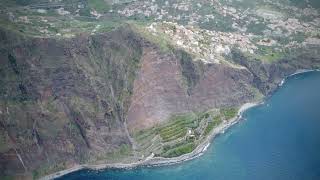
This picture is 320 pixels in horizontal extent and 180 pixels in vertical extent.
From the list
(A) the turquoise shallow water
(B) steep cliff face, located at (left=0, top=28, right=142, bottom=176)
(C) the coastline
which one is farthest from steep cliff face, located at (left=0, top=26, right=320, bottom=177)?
(A) the turquoise shallow water

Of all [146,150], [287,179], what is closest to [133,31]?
Result: [146,150]

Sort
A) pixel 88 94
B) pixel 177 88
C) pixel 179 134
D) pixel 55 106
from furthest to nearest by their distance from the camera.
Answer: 1. pixel 177 88
2. pixel 179 134
3. pixel 88 94
4. pixel 55 106

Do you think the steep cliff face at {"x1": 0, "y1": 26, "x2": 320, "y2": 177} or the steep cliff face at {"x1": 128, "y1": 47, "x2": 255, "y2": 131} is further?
the steep cliff face at {"x1": 128, "y1": 47, "x2": 255, "y2": 131}

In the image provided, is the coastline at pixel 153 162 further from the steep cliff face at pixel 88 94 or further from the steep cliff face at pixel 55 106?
the steep cliff face at pixel 55 106

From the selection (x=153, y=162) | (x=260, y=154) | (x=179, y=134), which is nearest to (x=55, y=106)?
(x=153, y=162)

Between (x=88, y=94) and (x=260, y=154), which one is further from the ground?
(x=88, y=94)

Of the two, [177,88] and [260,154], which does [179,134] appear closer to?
[177,88]

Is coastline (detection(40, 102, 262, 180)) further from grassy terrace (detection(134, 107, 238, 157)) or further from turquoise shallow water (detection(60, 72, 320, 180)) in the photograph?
turquoise shallow water (detection(60, 72, 320, 180))
